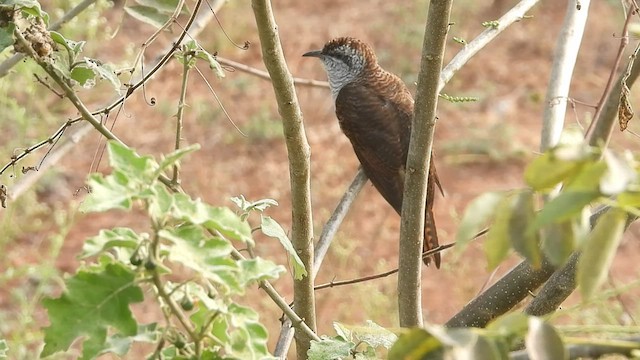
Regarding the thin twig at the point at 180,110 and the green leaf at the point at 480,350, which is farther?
the thin twig at the point at 180,110

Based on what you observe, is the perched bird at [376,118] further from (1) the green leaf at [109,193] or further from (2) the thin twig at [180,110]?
(1) the green leaf at [109,193]

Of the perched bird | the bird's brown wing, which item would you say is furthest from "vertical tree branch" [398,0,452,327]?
the bird's brown wing

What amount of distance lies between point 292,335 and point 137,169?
1.23 metres

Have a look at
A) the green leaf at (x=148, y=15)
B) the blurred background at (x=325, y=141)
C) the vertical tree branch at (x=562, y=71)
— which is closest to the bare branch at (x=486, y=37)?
the vertical tree branch at (x=562, y=71)

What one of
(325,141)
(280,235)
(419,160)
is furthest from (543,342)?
(325,141)

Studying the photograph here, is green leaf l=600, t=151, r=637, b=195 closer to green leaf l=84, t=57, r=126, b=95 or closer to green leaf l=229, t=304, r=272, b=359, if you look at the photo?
green leaf l=229, t=304, r=272, b=359

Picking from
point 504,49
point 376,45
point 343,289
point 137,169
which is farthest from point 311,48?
point 137,169

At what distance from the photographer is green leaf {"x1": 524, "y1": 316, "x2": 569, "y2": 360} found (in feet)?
2.88

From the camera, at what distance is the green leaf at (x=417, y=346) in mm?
942

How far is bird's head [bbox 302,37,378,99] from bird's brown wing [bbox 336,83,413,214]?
0.24 m

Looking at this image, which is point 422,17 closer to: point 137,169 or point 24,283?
point 24,283

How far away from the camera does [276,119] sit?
7.73 metres

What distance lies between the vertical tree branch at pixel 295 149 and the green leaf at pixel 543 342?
3.39 feet

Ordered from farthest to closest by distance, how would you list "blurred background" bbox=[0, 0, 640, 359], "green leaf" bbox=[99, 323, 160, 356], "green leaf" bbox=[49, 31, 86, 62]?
"blurred background" bbox=[0, 0, 640, 359] < "green leaf" bbox=[49, 31, 86, 62] < "green leaf" bbox=[99, 323, 160, 356]
